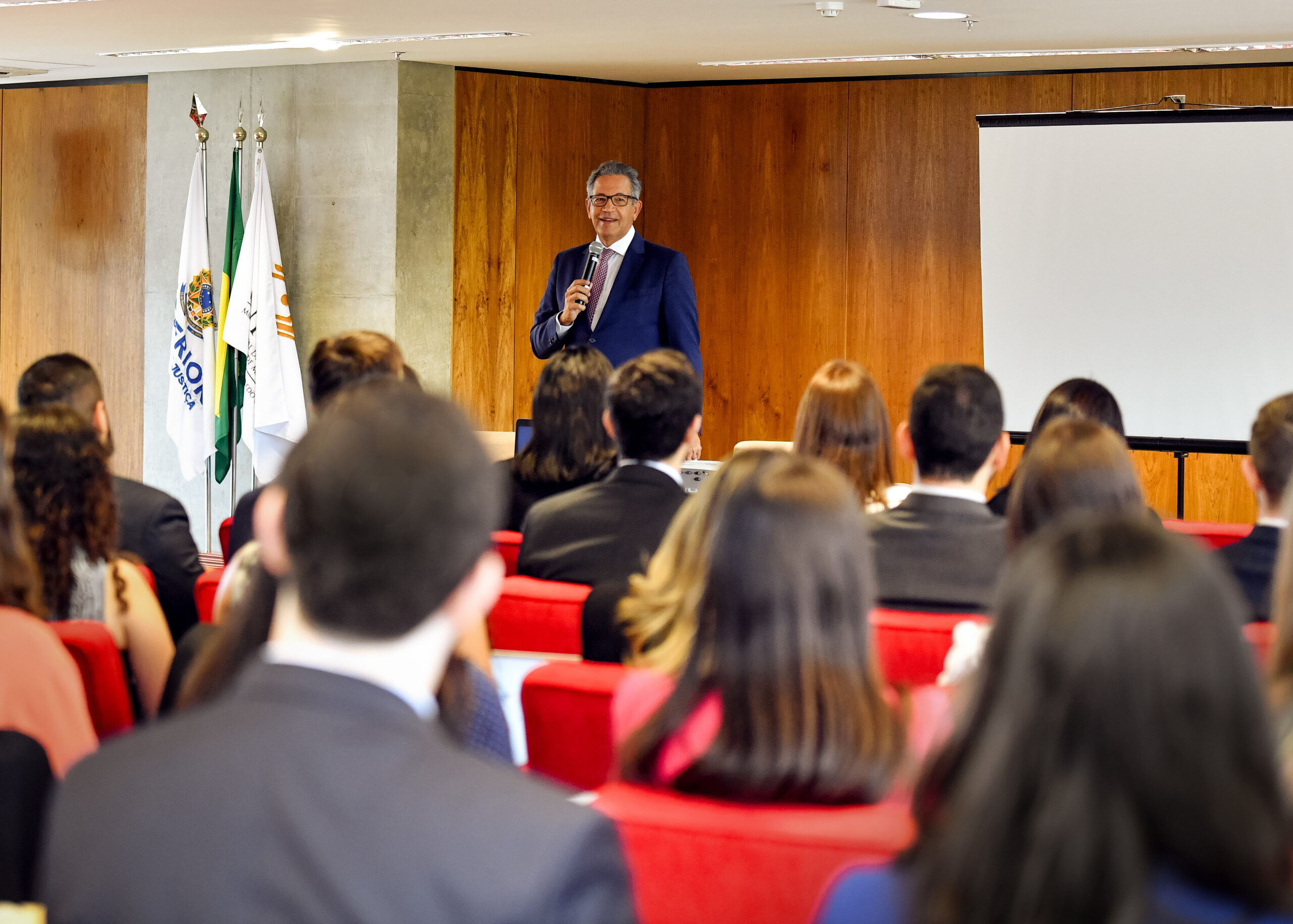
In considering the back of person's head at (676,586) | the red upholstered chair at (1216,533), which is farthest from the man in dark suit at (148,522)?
the red upholstered chair at (1216,533)

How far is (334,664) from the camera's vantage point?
1086 millimetres

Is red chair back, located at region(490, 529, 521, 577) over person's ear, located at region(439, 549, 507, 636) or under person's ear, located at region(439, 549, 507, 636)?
under

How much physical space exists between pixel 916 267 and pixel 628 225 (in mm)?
2777

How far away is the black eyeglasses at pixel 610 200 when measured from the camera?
586 centimetres

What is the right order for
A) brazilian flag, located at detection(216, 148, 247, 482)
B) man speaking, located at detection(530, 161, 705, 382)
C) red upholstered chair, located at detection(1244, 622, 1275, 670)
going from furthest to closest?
brazilian flag, located at detection(216, 148, 247, 482), man speaking, located at detection(530, 161, 705, 382), red upholstered chair, located at detection(1244, 622, 1275, 670)

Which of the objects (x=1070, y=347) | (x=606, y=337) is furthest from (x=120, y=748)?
(x=1070, y=347)

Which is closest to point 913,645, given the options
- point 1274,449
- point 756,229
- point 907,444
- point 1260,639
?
point 1260,639

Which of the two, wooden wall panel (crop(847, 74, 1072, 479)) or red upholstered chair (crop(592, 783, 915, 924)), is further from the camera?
wooden wall panel (crop(847, 74, 1072, 479))

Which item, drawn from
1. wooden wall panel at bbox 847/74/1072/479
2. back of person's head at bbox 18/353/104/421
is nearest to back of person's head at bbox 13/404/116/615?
back of person's head at bbox 18/353/104/421

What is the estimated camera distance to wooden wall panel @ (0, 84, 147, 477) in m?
8.71

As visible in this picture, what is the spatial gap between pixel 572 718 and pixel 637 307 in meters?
3.93

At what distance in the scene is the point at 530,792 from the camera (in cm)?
103

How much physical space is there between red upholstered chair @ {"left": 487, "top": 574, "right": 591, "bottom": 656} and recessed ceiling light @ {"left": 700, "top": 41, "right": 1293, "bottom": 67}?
5.37 meters

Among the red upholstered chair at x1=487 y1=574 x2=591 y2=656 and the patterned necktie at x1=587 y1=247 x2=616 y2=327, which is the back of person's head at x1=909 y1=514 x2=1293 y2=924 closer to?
the red upholstered chair at x1=487 y1=574 x2=591 y2=656
